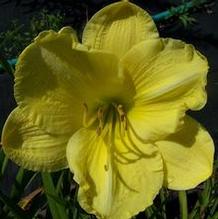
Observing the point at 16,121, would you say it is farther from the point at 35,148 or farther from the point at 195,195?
the point at 195,195

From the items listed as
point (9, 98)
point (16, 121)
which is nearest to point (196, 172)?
point (16, 121)

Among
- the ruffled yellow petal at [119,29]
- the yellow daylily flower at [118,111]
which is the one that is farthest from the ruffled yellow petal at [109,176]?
the ruffled yellow petal at [119,29]

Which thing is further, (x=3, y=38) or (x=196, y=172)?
(x=3, y=38)

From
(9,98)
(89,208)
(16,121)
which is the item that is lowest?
(9,98)

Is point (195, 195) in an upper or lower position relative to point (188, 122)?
lower

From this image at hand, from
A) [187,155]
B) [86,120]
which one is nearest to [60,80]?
[86,120]

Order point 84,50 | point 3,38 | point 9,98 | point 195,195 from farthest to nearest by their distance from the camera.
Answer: point 3,38 < point 9,98 < point 195,195 < point 84,50

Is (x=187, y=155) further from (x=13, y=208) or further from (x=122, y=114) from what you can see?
Answer: (x=13, y=208)

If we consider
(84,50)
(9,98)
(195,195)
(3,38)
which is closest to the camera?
(84,50)
